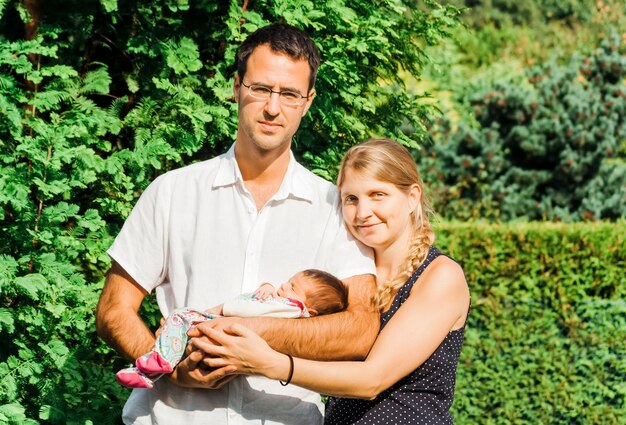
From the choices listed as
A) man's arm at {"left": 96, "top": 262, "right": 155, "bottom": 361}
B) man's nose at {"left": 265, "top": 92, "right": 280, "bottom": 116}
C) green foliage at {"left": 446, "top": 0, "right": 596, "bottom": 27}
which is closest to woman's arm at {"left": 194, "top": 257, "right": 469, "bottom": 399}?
man's arm at {"left": 96, "top": 262, "right": 155, "bottom": 361}

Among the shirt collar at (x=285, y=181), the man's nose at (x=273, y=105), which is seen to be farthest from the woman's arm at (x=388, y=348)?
the man's nose at (x=273, y=105)

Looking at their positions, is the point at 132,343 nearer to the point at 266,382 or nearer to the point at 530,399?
the point at 266,382

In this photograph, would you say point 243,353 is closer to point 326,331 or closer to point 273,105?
point 326,331

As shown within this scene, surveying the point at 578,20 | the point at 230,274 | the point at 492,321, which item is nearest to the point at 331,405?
the point at 230,274

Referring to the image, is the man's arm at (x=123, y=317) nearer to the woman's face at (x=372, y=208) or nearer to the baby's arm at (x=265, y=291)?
the baby's arm at (x=265, y=291)

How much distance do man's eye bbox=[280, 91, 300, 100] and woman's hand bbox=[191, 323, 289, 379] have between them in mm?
810

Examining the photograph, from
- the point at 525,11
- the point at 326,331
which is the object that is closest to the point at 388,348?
the point at 326,331

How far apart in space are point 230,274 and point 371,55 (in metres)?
1.77

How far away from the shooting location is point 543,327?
21.5ft

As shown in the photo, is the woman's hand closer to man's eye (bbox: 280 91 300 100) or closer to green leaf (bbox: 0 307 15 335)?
man's eye (bbox: 280 91 300 100)

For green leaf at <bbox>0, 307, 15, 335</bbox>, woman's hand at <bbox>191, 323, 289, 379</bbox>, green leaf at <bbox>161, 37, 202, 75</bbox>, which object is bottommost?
green leaf at <bbox>0, 307, 15, 335</bbox>

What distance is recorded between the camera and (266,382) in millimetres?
2871

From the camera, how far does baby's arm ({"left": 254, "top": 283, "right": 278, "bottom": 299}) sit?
9.20ft

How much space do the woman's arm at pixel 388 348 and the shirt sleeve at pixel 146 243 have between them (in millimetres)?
421
